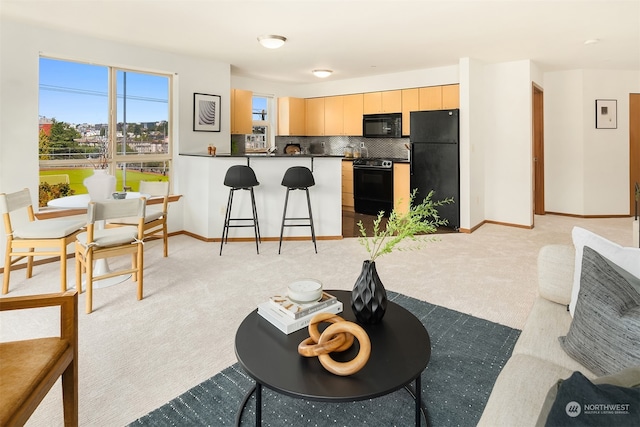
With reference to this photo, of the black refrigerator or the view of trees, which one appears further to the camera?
the black refrigerator

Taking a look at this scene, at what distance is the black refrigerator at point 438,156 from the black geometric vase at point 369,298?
4.35m

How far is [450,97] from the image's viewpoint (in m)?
5.94

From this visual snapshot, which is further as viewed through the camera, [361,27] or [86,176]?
[86,176]

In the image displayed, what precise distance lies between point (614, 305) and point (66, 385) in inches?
79.8

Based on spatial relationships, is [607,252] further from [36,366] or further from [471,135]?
[471,135]

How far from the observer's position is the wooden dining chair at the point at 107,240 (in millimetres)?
2881

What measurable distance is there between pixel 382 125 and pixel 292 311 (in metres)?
5.66

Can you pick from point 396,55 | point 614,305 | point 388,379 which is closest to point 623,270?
point 614,305

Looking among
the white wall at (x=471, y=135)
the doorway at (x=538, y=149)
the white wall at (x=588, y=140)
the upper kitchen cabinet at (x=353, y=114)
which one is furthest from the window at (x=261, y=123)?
the white wall at (x=588, y=140)

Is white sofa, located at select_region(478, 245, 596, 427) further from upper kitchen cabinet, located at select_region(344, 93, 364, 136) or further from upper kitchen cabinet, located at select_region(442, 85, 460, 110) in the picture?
upper kitchen cabinet, located at select_region(344, 93, 364, 136)

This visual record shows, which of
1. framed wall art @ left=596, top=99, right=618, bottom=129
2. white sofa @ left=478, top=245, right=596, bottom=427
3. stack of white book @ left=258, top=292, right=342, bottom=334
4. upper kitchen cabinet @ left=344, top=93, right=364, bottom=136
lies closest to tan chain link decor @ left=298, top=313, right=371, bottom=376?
stack of white book @ left=258, top=292, right=342, bottom=334

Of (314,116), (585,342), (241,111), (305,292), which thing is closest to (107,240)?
(305,292)

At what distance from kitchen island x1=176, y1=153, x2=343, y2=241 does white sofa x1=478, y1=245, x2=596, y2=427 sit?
3408 mm

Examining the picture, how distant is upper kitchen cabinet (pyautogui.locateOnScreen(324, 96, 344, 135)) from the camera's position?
7410 millimetres
